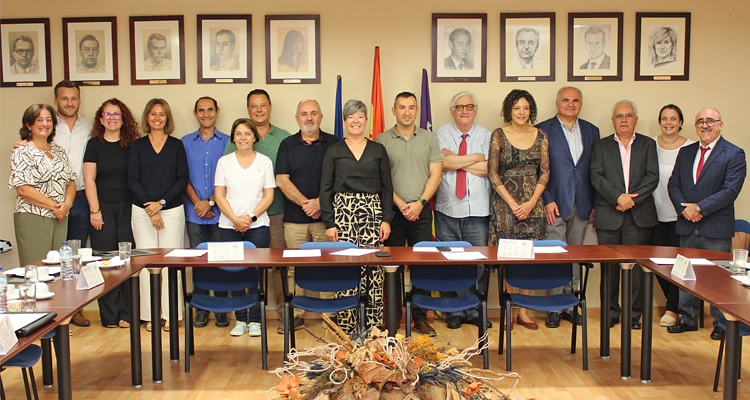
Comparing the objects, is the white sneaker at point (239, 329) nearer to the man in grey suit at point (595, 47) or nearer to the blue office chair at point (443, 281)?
the blue office chair at point (443, 281)

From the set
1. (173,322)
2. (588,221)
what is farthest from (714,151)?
(173,322)

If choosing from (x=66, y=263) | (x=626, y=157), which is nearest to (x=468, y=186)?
(x=626, y=157)

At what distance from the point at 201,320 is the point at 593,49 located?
425 cm

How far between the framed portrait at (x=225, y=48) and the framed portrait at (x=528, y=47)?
2.34 metres

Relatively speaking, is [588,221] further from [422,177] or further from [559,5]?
[559,5]

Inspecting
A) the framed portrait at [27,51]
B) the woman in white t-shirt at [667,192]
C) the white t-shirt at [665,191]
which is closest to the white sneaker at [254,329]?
the framed portrait at [27,51]

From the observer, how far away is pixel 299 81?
5.14 meters

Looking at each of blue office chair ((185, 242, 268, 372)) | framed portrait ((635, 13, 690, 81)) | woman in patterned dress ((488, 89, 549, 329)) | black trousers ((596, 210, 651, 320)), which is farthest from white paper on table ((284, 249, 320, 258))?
framed portrait ((635, 13, 690, 81))

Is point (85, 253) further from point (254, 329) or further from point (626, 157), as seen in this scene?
point (626, 157)

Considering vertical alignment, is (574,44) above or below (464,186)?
above

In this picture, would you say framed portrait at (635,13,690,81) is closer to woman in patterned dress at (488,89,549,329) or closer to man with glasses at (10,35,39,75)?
woman in patterned dress at (488,89,549,329)

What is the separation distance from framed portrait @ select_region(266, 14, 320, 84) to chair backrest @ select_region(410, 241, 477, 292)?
2245mm

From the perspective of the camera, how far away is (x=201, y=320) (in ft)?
15.5

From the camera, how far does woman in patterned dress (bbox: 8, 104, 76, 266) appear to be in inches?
168
